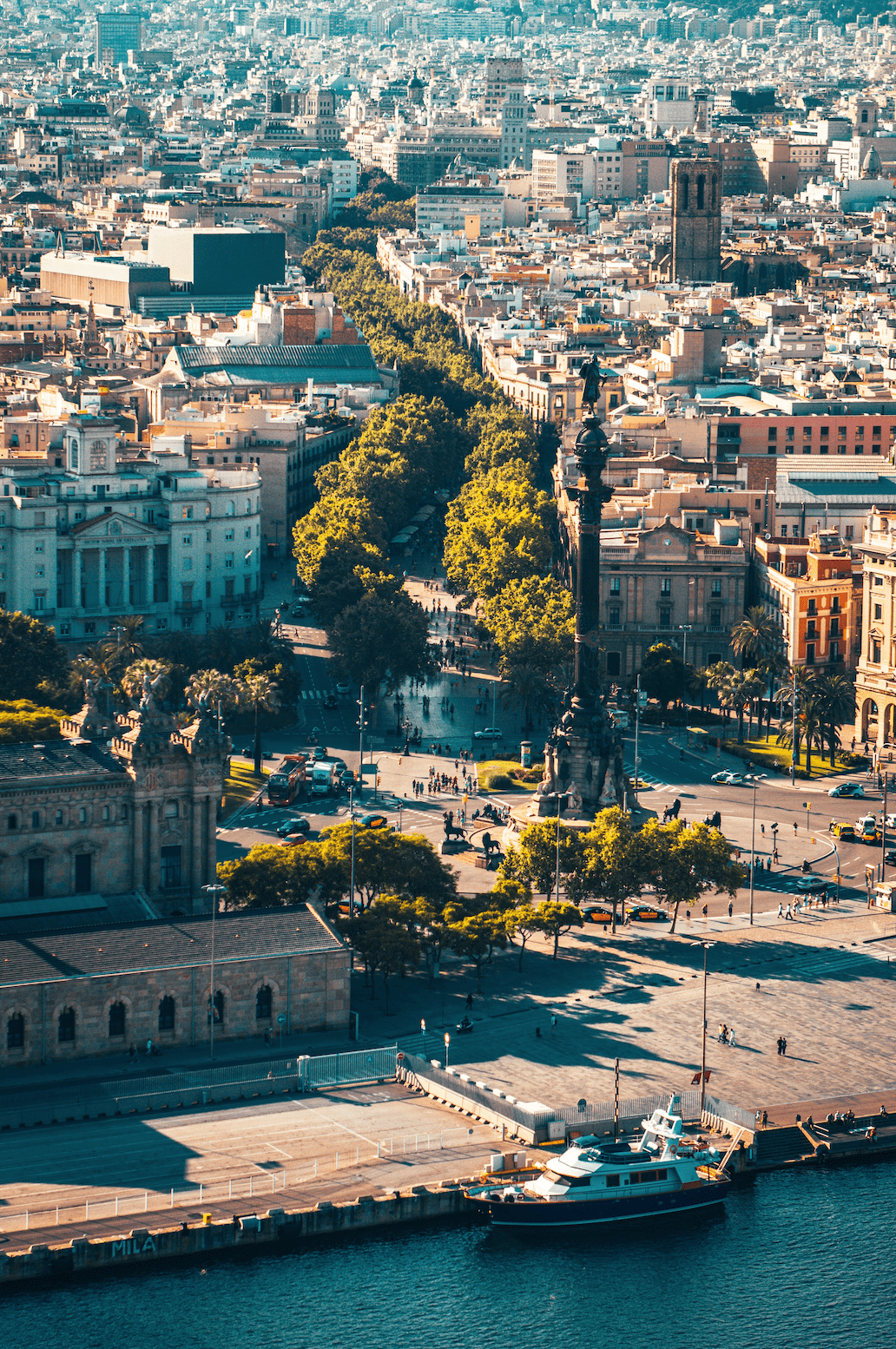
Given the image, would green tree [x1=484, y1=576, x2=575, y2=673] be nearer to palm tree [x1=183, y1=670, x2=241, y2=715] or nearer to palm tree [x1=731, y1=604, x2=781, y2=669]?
palm tree [x1=731, y1=604, x2=781, y2=669]

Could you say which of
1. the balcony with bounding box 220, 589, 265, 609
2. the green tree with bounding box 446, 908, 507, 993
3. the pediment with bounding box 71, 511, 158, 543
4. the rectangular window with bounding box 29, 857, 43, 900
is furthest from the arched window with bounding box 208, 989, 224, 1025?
the balcony with bounding box 220, 589, 265, 609

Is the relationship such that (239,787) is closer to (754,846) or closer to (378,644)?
(378,644)

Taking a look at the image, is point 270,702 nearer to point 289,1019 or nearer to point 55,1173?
point 289,1019

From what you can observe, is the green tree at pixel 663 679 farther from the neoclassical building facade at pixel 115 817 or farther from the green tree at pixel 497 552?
the neoclassical building facade at pixel 115 817

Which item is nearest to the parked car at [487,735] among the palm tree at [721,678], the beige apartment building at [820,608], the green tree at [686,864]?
the palm tree at [721,678]

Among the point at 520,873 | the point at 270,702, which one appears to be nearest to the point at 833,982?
the point at 520,873

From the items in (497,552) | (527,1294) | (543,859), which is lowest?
(527,1294)

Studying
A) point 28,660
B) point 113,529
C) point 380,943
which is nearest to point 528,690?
point 28,660
